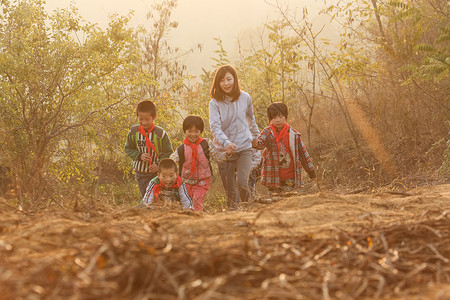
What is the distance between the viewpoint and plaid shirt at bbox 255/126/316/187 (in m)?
5.96

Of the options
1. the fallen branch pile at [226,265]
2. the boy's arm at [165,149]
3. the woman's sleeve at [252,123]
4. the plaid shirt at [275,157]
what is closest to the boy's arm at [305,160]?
the plaid shirt at [275,157]

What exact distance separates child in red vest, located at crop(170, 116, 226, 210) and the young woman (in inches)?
6.1

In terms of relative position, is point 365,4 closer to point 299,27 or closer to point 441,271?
point 299,27

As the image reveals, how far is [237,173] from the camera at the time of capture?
587 centimetres

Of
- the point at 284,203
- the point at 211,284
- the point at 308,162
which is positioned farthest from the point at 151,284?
the point at 308,162

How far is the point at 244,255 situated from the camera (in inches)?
81.5

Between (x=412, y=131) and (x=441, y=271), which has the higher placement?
(x=412, y=131)

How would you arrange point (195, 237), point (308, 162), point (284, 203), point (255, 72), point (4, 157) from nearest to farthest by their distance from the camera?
point (195, 237), point (284, 203), point (308, 162), point (4, 157), point (255, 72)

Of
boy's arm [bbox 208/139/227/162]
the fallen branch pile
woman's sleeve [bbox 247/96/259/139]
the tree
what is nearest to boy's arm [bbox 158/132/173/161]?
boy's arm [bbox 208/139/227/162]

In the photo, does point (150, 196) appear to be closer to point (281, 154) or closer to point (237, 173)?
point (237, 173)

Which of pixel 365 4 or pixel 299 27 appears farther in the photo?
pixel 299 27

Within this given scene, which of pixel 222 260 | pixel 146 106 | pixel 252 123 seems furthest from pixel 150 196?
pixel 222 260

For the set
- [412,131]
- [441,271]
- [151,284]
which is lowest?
[441,271]

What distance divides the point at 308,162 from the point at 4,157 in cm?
555
